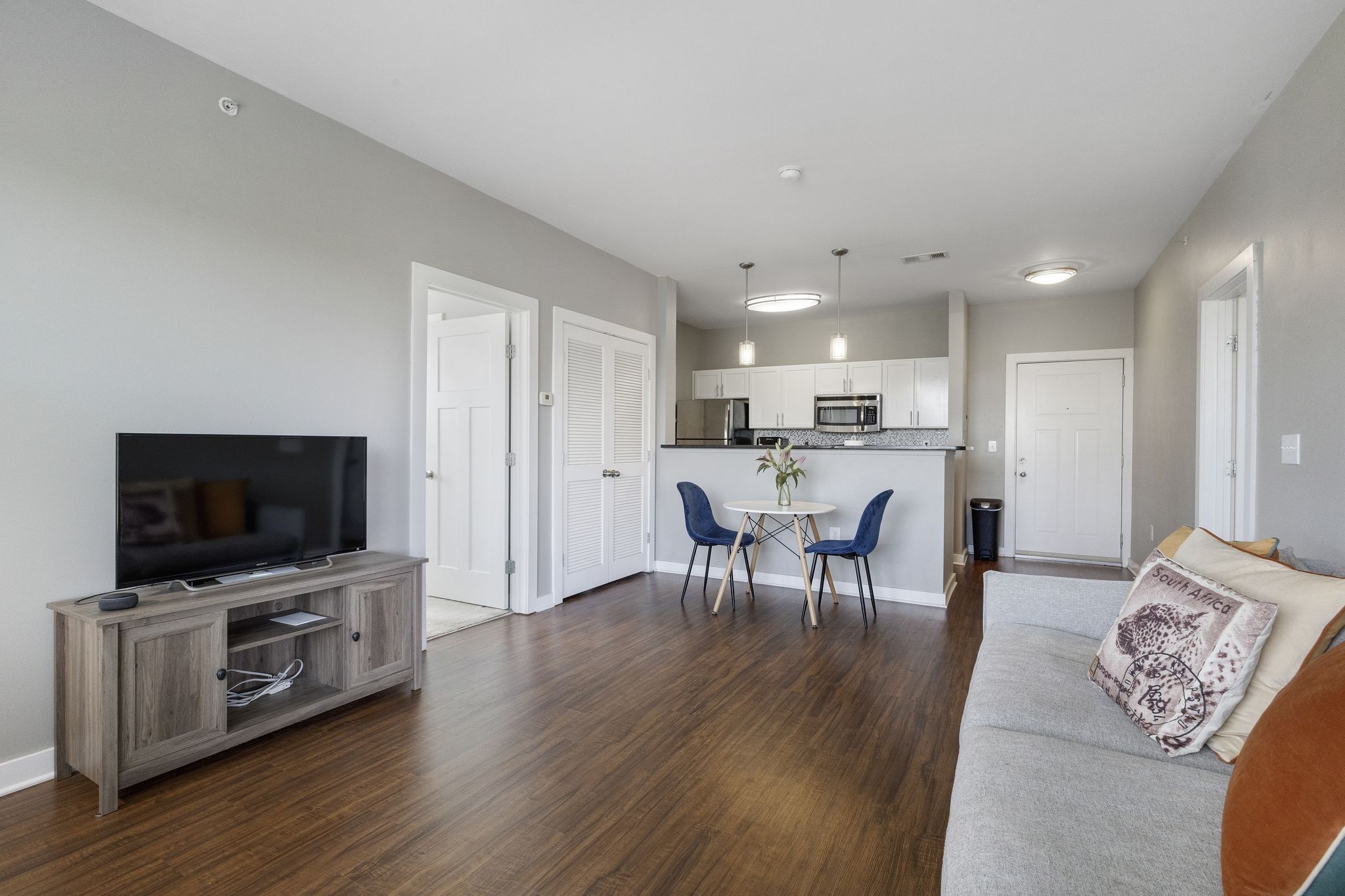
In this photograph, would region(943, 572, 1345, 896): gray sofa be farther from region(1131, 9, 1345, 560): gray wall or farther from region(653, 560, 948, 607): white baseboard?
region(653, 560, 948, 607): white baseboard

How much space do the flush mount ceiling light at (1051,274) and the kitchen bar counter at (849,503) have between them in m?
1.77

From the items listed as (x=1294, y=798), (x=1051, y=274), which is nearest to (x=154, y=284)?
(x=1294, y=798)

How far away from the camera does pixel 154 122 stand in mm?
2414

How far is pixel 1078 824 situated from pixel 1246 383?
9.46ft

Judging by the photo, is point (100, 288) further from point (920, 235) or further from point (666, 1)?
point (920, 235)

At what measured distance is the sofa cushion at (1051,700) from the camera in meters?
1.54

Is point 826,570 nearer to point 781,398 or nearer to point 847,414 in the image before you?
point 847,414

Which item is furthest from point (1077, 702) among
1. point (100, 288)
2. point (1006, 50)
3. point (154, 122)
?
point (154, 122)

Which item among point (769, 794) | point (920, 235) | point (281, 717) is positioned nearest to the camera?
point (769, 794)

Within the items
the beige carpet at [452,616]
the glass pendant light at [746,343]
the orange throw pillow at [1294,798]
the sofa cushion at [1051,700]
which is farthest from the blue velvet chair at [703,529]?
the orange throw pillow at [1294,798]

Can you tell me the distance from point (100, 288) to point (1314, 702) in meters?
3.33

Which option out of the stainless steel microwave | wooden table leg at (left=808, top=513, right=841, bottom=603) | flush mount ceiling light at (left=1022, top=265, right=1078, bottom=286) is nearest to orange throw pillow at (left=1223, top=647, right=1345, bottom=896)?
wooden table leg at (left=808, top=513, right=841, bottom=603)

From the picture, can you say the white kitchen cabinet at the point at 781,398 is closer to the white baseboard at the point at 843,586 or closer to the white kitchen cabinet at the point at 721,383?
the white kitchen cabinet at the point at 721,383

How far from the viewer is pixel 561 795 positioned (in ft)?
6.88
